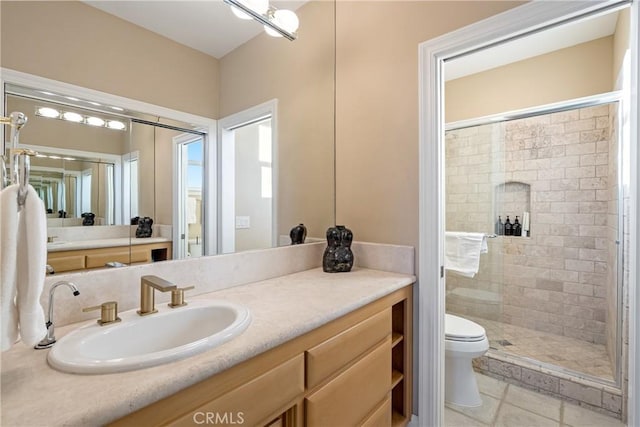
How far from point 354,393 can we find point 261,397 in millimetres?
479

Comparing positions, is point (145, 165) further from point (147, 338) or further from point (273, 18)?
point (273, 18)

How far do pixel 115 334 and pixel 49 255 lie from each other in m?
0.32

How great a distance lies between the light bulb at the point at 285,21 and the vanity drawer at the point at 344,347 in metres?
1.56

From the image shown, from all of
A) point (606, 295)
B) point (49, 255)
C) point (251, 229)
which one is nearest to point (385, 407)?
point (251, 229)

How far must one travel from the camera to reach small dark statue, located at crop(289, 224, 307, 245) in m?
1.69

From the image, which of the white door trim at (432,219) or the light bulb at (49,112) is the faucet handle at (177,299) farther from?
the white door trim at (432,219)

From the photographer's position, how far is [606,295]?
7.41 feet

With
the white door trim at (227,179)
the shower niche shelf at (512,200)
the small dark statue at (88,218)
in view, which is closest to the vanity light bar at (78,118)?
the small dark statue at (88,218)

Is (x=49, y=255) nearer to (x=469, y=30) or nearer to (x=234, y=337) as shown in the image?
(x=234, y=337)

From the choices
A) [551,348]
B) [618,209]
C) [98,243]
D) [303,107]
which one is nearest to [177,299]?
[98,243]

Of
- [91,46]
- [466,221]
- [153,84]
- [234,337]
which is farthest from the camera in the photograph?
[466,221]

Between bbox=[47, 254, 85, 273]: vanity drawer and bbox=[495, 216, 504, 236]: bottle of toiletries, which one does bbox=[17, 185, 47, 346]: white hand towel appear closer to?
bbox=[47, 254, 85, 273]: vanity drawer

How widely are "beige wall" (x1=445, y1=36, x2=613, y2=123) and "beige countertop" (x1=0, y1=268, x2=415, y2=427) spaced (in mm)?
2419

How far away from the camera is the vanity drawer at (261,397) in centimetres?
66
